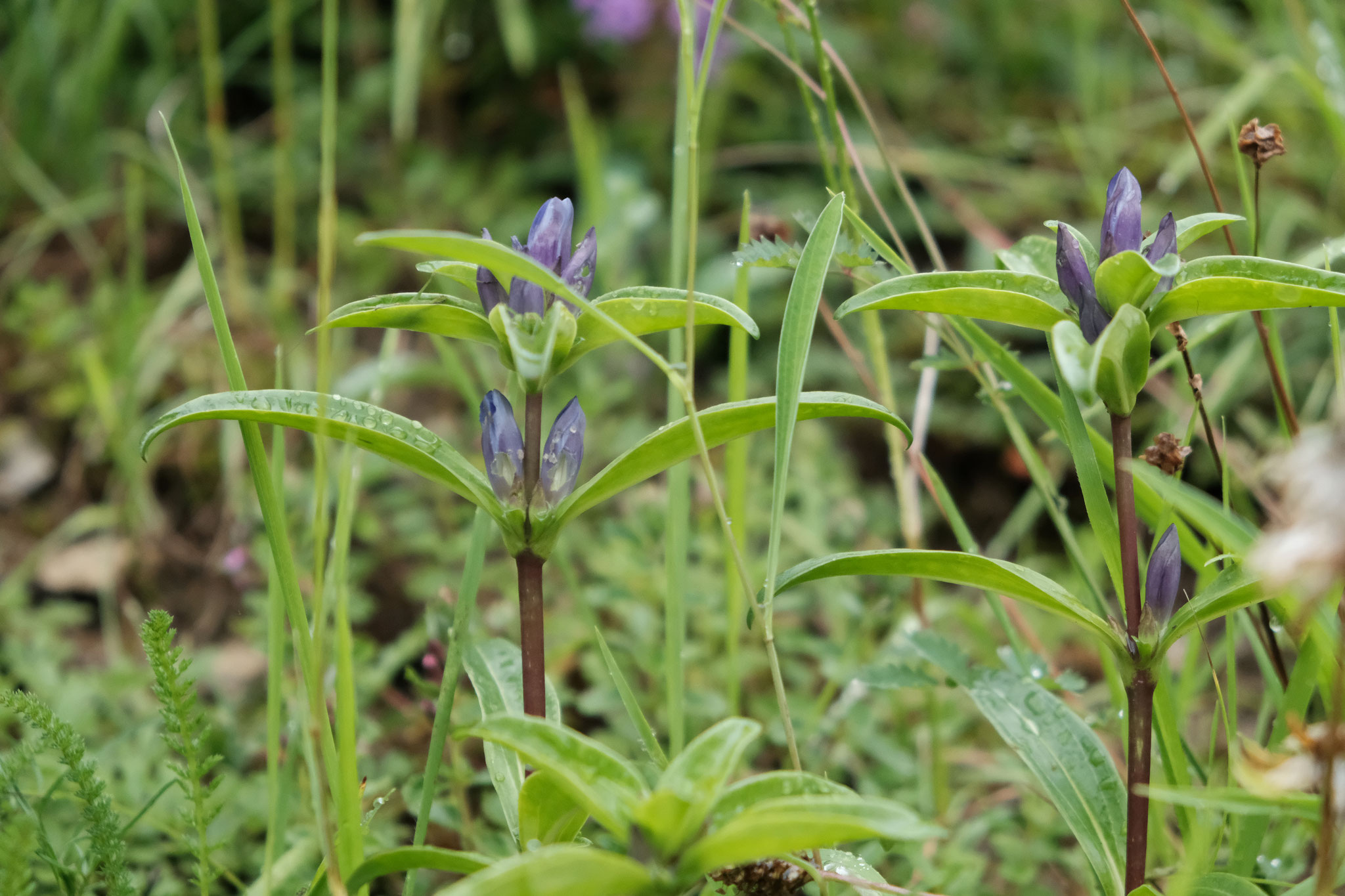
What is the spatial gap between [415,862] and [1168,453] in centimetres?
68

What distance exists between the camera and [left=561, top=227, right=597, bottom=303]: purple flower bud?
2.50 feet

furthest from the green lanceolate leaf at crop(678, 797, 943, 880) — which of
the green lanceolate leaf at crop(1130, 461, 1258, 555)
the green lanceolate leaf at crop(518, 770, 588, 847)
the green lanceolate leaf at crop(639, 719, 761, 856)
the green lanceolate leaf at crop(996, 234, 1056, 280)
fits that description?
the green lanceolate leaf at crop(996, 234, 1056, 280)

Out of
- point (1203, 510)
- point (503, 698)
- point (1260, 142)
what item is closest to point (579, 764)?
point (503, 698)

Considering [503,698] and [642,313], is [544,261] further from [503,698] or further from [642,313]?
[503,698]

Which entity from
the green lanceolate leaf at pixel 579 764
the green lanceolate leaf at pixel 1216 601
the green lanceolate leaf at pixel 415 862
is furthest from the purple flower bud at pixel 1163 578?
the green lanceolate leaf at pixel 415 862

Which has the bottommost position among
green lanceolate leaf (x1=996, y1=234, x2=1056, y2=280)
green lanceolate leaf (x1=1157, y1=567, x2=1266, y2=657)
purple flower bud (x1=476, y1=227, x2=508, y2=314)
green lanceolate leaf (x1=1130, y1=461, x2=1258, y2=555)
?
green lanceolate leaf (x1=1157, y1=567, x2=1266, y2=657)

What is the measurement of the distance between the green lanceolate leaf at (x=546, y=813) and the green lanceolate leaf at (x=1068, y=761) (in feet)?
1.20

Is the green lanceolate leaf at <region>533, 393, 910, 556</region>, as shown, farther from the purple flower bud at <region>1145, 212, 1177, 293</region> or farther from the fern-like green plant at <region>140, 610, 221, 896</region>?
the fern-like green plant at <region>140, 610, 221, 896</region>

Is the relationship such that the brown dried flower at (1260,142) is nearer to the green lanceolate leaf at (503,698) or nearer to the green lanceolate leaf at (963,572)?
the green lanceolate leaf at (963,572)

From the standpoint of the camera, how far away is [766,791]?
0.66 m

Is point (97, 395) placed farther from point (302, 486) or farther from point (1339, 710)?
point (1339, 710)

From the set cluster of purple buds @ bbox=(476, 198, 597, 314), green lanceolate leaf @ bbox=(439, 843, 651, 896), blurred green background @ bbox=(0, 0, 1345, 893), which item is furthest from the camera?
blurred green background @ bbox=(0, 0, 1345, 893)

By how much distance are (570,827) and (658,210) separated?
2.13 m

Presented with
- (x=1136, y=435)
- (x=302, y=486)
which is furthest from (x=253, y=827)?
(x=1136, y=435)
